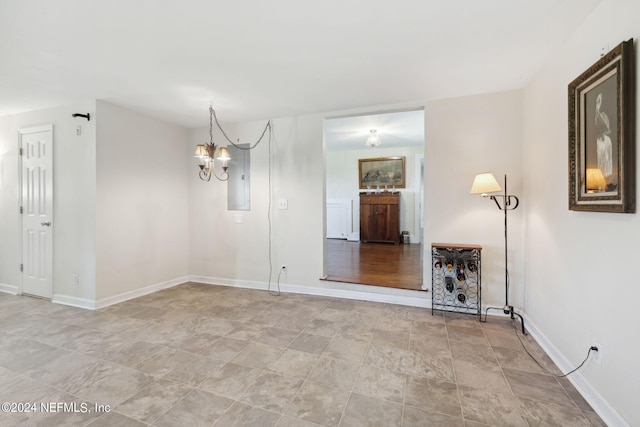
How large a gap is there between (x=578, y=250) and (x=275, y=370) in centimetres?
227

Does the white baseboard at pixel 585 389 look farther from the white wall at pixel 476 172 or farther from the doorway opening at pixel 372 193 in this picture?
the doorway opening at pixel 372 193

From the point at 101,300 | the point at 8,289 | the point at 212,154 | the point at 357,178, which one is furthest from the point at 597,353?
the point at 8,289

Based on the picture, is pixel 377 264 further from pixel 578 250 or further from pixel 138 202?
pixel 138 202

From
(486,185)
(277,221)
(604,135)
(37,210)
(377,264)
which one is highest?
(604,135)

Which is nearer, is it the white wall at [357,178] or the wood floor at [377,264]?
the wood floor at [377,264]

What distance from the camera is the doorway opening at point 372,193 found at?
4.10m

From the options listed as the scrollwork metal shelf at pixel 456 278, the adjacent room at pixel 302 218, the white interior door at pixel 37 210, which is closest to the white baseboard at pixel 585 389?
the adjacent room at pixel 302 218

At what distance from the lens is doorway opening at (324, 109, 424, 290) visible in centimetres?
410

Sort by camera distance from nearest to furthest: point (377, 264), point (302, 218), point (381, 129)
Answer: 1. point (302, 218)
2. point (377, 264)
3. point (381, 129)

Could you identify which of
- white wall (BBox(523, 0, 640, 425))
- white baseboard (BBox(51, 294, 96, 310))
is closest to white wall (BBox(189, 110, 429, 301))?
white baseboard (BBox(51, 294, 96, 310))

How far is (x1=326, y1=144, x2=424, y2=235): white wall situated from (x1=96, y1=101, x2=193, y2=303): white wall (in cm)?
408

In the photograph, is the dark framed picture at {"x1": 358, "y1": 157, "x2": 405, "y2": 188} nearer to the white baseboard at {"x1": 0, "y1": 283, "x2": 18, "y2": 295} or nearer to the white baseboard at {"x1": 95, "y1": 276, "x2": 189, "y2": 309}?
the white baseboard at {"x1": 95, "y1": 276, "x2": 189, "y2": 309}

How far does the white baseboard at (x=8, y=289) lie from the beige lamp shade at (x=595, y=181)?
6.32m

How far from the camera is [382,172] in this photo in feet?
23.2
